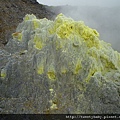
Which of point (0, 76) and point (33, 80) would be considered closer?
point (33, 80)

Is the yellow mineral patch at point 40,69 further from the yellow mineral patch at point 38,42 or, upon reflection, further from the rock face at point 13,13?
the rock face at point 13,13

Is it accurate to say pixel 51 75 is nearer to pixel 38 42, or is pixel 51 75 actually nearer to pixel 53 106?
pixel 53 106

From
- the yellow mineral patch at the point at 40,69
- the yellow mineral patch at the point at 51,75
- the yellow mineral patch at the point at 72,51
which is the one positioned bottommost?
the yellow mineral patch at the point at 51,75

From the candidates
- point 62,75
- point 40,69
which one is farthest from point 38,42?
point 62,75

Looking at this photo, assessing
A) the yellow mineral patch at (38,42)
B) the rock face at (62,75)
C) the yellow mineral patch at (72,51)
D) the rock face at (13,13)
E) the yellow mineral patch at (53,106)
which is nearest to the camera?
the yellow mineral patch at (53,106)

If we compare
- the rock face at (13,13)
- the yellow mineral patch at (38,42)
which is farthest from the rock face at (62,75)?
the rock face at (13,13)

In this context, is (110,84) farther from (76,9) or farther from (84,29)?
(76,9)

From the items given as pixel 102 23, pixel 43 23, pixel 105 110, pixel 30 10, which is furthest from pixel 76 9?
pixel 105 110
